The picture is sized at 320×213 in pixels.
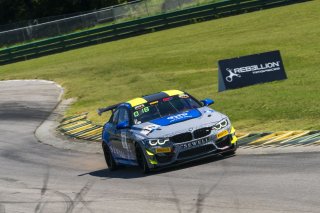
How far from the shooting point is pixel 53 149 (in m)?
21.5

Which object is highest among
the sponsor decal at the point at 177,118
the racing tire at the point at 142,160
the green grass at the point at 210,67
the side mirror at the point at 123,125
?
the sponsor decal at the point at 177,118

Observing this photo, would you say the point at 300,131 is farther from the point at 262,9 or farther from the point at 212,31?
the point at 262,9

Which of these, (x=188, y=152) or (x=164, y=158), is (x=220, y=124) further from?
(x=164, y=158)

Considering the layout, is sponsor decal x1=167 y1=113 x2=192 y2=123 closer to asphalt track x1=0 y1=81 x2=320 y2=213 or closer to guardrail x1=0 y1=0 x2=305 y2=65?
asphalt track x1=0 y1=81 x2=320 y2=213

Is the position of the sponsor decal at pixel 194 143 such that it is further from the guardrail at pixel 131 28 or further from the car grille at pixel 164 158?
the guardrail at pixel 131 28

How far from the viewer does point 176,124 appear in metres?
14.2

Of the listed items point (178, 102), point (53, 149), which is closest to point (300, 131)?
point (178, 102)

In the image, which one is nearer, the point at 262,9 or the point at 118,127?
the point at 118,127

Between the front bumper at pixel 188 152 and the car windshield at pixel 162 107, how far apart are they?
3.97 feet

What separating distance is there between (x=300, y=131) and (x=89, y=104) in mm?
14992

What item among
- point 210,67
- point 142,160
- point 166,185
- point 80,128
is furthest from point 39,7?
point 166,185

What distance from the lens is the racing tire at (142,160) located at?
14242 millimetres

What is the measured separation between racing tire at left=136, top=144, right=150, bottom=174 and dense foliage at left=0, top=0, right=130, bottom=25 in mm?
62990

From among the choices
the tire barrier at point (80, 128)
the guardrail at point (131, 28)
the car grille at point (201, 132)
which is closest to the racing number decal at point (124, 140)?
the car grille at point (201, 132)
